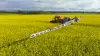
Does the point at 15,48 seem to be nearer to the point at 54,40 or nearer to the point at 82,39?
the point at 54,40

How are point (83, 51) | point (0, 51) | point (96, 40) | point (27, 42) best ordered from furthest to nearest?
point (96, 40)
point (27, 42)
point (83, 51)
point (0, 51)

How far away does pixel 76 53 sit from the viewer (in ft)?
42.8

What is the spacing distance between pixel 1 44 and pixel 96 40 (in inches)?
241

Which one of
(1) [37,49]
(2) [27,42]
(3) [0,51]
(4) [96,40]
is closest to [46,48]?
(1) [37,49]

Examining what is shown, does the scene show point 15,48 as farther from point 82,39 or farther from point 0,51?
point 82,39

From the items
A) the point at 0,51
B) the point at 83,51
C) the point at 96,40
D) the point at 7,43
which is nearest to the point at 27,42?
the point at 7,43

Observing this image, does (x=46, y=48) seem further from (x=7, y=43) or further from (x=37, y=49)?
(x=7, y=43)

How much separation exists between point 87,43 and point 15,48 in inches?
185

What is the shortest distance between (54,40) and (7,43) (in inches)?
119

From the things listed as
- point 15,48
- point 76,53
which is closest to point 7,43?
point 15,48

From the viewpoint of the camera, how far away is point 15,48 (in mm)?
13039

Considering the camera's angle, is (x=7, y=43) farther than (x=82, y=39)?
No

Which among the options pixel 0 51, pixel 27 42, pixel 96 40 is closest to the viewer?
pixel 0 51

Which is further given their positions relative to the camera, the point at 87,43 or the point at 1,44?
the point at 87,43
